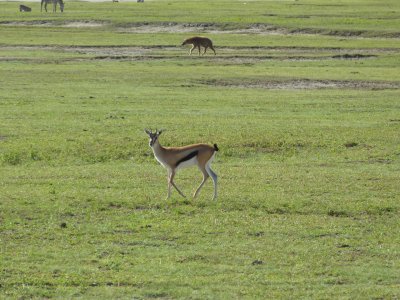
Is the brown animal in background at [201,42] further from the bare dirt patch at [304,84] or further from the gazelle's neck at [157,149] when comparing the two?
the gazelle's neck at [157,149]

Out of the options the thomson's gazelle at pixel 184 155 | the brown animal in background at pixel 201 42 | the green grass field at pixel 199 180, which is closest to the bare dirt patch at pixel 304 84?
the green grass field at pixel 199 180

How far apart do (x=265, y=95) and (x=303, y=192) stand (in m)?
14.6

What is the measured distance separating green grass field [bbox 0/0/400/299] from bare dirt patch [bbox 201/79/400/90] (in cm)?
7

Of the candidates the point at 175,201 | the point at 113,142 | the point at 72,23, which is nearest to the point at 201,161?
the point at 175,201

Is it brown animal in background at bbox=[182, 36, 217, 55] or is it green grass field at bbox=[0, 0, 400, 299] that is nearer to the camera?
green grass field at bbox=[0, 0, 400, 299]

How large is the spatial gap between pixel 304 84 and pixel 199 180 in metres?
17.4

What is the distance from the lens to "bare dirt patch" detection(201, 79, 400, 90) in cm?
3409

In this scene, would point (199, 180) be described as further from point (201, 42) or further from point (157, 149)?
point (201, 42)

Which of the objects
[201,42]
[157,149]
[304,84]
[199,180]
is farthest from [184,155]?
[201,42]

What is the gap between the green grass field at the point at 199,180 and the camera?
11.9m

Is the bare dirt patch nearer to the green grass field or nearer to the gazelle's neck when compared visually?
the green grass field

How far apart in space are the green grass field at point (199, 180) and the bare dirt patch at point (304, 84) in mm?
71

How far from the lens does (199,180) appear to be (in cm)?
1820

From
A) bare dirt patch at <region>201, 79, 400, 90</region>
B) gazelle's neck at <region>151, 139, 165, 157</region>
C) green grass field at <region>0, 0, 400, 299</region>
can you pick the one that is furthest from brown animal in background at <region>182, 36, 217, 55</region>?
gazelle's neck at <region>151, 139, 165, 157</region>
